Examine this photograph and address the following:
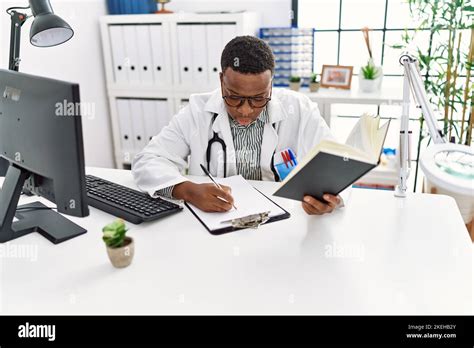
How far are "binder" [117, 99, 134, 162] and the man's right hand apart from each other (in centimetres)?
187

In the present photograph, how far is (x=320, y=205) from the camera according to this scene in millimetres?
1196

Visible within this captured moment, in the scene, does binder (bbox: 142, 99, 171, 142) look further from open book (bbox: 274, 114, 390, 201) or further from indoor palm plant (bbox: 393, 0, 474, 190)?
open book (bbox: 274, 114, 390, 201)

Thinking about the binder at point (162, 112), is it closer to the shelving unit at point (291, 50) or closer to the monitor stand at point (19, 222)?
the shelving unit at point (291, 50)

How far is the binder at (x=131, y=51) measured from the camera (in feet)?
9.33

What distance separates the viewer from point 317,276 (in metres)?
0.95

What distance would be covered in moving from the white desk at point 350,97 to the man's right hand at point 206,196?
1.50 m

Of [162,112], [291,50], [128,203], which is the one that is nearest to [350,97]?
[291,50]

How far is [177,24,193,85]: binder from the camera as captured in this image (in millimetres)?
2742

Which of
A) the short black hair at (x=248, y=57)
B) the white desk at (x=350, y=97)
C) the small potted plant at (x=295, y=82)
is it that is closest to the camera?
the short black hair at (x=248, y=57)

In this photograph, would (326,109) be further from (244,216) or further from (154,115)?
(244,216)

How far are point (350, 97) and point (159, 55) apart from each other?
1.25 metres

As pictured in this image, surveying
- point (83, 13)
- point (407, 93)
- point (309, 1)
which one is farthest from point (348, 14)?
point (407, 93)

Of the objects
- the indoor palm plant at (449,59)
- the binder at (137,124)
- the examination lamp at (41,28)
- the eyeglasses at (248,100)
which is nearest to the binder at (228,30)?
the binder at (137,124)
